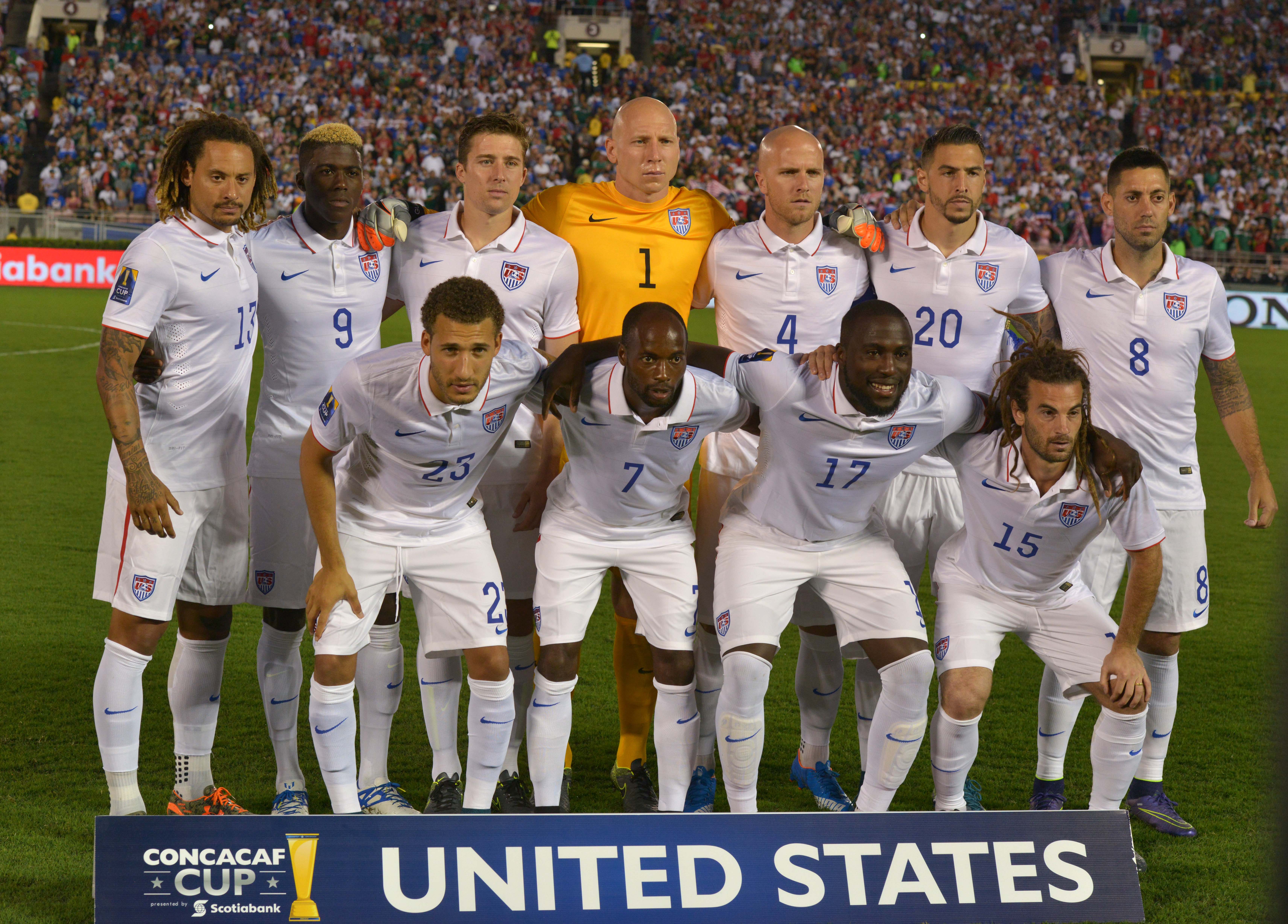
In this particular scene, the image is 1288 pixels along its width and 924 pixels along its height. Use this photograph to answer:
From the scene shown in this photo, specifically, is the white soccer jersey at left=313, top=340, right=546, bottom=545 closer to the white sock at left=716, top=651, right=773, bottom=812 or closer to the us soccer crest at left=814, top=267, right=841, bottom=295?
the white sock at left=716, top=651, right=773, bottom=812

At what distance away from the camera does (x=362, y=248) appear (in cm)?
457

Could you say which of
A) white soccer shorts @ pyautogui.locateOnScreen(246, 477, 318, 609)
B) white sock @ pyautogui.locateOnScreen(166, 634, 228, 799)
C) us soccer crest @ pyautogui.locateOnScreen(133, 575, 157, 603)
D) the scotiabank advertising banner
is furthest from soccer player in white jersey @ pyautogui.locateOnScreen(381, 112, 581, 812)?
the scotiabank advertising banner

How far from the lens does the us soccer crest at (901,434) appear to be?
13.7 feet

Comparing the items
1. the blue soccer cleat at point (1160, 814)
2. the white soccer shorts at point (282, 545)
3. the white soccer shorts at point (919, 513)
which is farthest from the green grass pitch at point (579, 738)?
the white soccer shorts at point (919, 513)

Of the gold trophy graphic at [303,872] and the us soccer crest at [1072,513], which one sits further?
the us soccer crest at [1072,513]

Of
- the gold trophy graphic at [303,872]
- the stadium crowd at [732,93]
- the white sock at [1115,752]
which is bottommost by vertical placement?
the gold trophy graphic at [303,872]

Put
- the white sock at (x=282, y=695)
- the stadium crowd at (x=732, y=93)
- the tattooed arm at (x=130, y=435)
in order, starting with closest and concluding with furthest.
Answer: the tattooed arm at (x=130, y=435) → the white sock at (x=282, y=695) → the stadium crowd at (x=732, y=93)

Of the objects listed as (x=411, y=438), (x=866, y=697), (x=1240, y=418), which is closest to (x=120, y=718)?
(x=411, y=438)

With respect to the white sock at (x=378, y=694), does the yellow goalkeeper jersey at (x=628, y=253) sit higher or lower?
higher

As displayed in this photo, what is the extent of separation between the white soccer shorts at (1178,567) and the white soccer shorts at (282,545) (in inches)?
114

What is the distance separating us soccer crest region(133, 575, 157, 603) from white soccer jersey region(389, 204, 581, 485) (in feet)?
4.17

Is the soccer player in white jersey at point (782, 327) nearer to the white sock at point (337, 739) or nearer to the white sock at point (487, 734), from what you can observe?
the white sock at point (487, 734)

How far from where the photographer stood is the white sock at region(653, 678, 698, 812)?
169 inches

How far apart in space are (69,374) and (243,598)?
11491 mm
